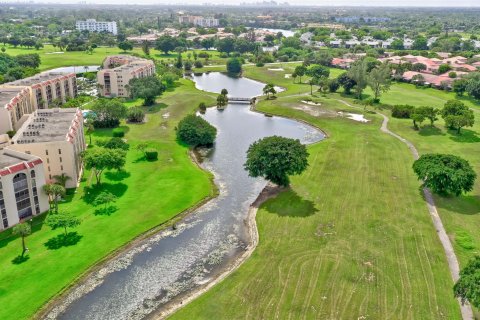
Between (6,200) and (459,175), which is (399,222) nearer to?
(459,175)

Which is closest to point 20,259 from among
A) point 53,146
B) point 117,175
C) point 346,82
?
point 53,146

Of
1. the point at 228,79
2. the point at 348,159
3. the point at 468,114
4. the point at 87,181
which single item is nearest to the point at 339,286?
the point at 348,159

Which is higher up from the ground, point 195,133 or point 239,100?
point 195,133

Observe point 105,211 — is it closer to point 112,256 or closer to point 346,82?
point 112,256

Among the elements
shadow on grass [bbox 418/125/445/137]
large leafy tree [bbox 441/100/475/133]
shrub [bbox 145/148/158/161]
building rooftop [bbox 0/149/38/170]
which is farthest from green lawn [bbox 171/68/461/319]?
building rooftop [bbox 0/149/38/170]

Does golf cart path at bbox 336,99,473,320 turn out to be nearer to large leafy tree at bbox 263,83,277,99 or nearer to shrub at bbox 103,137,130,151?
shrub at bbox 103,137,130,151
